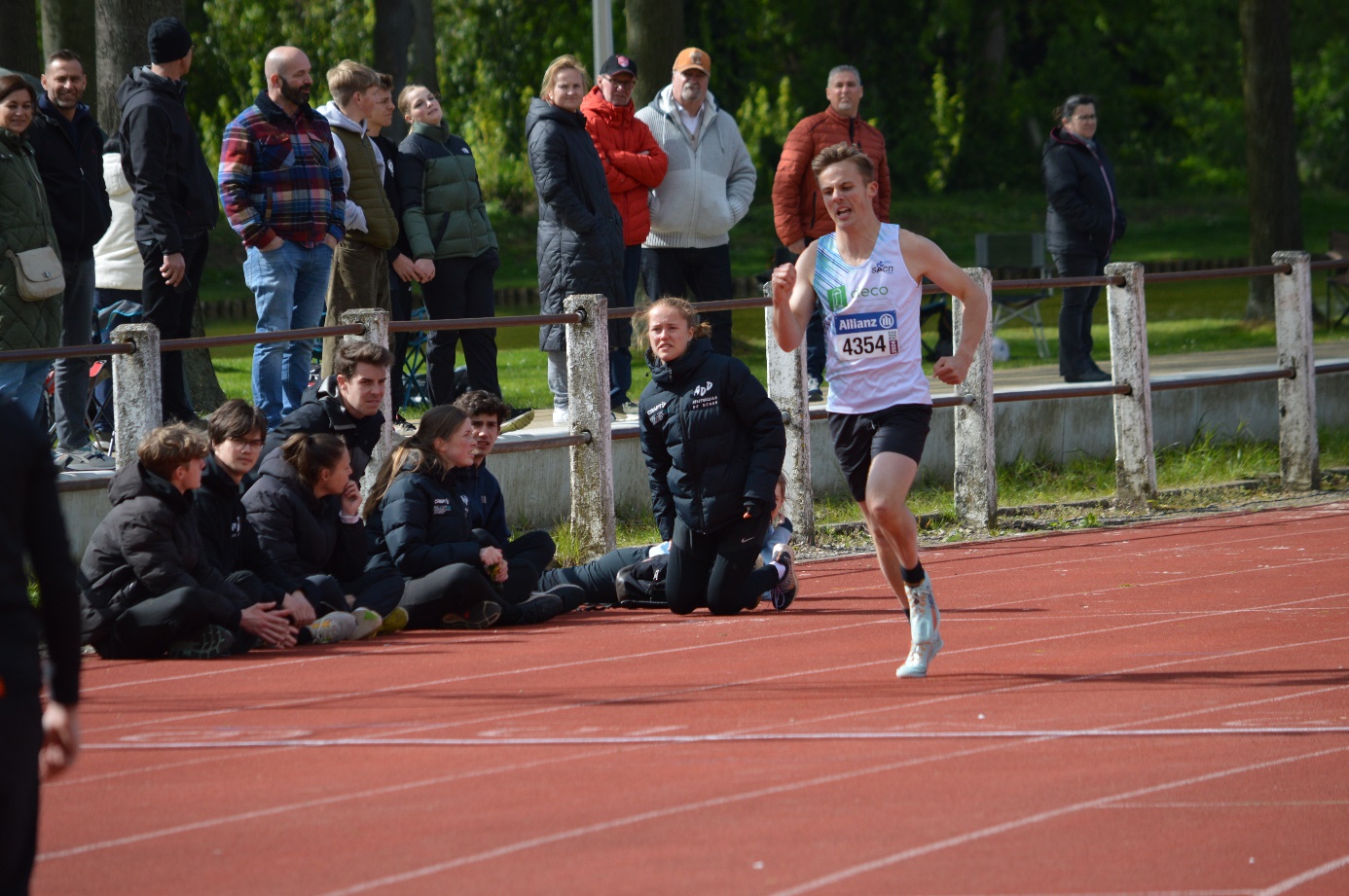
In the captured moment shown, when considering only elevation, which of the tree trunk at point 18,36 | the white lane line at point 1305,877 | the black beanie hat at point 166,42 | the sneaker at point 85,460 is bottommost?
the white lane line at point 1305,877

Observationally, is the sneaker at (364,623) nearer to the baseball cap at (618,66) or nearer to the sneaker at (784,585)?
the sneaker at (784,585)

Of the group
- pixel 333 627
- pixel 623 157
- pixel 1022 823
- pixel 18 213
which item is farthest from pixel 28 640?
pixel 623 157

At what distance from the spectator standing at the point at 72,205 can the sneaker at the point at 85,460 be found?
0.04 feet

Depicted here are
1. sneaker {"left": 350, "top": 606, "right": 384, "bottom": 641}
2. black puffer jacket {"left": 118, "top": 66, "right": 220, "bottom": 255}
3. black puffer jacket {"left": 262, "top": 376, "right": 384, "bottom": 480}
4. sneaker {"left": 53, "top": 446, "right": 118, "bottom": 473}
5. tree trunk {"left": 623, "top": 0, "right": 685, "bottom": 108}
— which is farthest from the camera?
tree trunk {"left": 623, "top": 0, "right": 685, "bottom": 108}

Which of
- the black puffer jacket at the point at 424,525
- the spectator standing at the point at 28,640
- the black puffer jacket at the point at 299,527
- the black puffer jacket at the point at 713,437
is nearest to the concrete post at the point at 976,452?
the black puffer jacket at the point at 713,437

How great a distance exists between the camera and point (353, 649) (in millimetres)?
8773

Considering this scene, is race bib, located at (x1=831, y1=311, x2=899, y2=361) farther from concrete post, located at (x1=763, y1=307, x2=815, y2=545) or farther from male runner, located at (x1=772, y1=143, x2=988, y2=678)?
concrete post, located at (x1=763, y1=307, x2=815, y2=545)

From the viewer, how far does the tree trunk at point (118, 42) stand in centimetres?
1435

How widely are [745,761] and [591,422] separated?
5.39m

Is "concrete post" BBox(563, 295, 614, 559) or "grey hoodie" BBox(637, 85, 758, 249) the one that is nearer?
"concrete post" BBox(563, 295, 614, 559)

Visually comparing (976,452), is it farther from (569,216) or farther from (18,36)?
(18,36)

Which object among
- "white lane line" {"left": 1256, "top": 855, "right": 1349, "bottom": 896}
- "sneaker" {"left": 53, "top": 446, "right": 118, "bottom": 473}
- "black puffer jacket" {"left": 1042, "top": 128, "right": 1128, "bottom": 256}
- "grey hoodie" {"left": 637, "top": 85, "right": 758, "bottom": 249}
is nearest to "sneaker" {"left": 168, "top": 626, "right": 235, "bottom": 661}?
"sneaker" {"left": 53, "top": 446, "right": 118, "bottom": 473}

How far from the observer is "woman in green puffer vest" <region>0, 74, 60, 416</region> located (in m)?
10.3

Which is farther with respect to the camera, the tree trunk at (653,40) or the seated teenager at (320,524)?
the tree trunk at (653,40)
